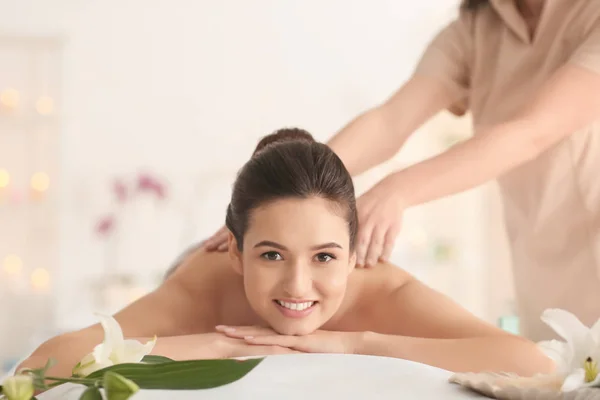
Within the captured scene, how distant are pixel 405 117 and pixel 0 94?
3.87m

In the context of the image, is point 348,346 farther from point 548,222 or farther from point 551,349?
point 548,222

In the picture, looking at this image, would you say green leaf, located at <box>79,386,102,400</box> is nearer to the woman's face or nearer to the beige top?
the woman's face

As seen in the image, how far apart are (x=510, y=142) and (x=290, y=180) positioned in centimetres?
49

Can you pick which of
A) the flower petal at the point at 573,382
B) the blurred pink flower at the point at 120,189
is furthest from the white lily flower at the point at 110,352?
the blurred pink flower at the point at 120,189

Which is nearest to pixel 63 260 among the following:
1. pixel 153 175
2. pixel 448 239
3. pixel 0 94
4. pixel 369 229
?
pixel 153 175

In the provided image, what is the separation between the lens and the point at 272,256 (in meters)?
1.15

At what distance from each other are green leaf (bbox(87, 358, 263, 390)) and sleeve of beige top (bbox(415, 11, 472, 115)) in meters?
1.32

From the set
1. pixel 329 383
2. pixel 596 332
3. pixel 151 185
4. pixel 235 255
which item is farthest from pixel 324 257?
pixel 151 185

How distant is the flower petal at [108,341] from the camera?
62cm

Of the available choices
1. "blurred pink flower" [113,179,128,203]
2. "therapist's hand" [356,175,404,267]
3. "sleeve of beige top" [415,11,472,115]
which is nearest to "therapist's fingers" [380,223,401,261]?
"therapist's hand" [356,175,404,267]

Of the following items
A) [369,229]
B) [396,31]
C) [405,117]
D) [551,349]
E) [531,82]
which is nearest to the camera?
[551,349]

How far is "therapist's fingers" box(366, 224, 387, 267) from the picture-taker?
136 cm

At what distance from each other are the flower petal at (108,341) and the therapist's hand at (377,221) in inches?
29.6

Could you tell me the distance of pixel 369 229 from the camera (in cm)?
135
